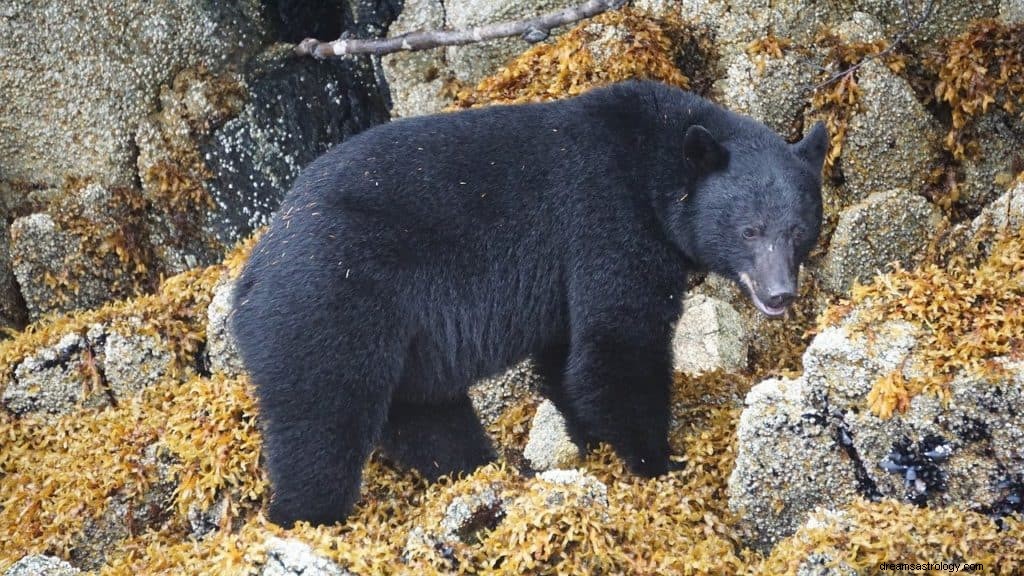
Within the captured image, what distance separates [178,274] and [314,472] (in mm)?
3203

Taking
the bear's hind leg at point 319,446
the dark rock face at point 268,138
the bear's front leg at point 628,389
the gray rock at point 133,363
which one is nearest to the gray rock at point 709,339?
the bear's front leg at point 628,389

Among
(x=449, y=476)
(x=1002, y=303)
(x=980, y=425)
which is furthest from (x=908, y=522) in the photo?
(x=449, y=476)

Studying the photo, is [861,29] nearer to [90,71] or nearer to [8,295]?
[90,71]

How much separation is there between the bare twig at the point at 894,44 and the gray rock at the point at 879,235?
841 millimetres

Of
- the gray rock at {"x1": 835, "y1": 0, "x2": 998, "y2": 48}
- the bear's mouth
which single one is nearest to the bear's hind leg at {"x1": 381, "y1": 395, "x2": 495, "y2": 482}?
the bear's mouth

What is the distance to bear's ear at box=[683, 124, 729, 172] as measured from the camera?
19.3ft

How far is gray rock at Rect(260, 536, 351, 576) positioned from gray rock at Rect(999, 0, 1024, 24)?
5.61m

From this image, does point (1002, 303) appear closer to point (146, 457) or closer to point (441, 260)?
point (441, 260)

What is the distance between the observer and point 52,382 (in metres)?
7.28

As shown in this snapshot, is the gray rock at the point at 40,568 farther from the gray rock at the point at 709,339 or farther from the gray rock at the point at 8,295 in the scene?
the gray rock at the point at 709,339

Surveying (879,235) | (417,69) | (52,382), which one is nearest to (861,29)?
(879,235)

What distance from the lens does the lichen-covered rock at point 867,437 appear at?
4.86 m

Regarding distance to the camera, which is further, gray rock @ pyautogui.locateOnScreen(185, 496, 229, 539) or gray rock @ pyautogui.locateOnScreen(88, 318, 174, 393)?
gray rock @ pyautogui.locateOnScreen(88, 318, 174, 393)

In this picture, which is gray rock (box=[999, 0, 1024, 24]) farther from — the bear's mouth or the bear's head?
the bear's mouth
